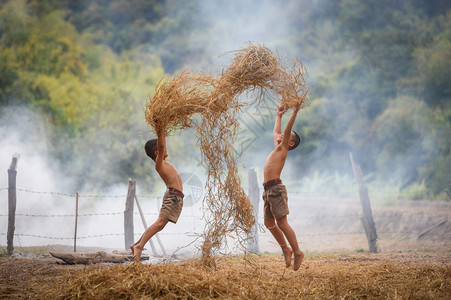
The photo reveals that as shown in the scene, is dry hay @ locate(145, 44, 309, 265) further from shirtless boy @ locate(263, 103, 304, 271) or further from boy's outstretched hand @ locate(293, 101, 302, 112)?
shirtless boy @ locate(263, 103, 304, 271)

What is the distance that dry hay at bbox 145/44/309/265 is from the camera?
388 centimetres

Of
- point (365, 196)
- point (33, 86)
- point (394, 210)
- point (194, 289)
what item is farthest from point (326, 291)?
point (33, 86)

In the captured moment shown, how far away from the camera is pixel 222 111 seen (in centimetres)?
398

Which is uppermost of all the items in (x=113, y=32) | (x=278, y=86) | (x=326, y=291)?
(x=113, y=32)

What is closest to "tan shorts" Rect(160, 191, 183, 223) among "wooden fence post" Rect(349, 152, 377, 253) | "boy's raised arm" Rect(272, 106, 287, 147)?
"boy's raised arm" Rect(272, 106, 287, 147)

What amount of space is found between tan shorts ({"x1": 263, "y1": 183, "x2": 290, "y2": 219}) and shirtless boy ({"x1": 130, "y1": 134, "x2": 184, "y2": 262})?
36.2 inches

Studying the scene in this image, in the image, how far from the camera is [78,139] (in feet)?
60.3

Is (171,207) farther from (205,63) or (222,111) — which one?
(205,63)

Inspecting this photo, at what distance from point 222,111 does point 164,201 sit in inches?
44.7

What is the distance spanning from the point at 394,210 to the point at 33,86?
16.3m

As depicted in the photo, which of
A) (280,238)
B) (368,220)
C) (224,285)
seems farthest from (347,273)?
(368,220)

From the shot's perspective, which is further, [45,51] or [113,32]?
[113,32]

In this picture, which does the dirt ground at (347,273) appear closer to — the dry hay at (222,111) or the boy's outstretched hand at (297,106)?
the dry hay at (222,111)

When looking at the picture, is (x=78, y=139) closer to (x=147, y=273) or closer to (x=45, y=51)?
(x=45, y=51)
